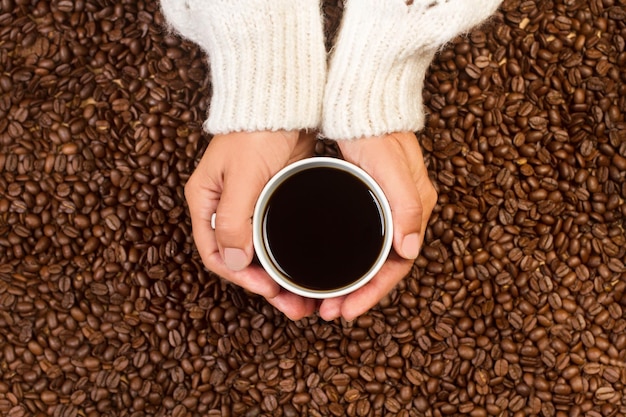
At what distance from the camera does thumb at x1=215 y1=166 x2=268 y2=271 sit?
1.18 metres

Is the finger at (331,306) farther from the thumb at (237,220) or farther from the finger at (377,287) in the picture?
the thumb at (237,220)

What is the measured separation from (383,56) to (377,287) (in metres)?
0.47

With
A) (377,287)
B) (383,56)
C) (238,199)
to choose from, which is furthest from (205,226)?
(383,56)

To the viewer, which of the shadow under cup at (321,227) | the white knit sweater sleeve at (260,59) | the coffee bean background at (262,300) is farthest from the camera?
the coffee bean background at (262,300)

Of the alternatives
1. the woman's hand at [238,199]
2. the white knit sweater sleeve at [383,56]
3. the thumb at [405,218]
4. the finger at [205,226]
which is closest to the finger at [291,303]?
the woman's hand at [238,199]

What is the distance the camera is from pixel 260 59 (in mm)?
1275

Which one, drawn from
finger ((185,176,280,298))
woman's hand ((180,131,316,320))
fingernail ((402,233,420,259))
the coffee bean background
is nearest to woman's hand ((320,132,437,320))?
fingernail ((402,233,420,259))

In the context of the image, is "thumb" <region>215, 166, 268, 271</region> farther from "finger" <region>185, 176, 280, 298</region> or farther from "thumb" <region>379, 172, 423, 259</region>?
"thumb" <region>379, 172, 423, 259</region>

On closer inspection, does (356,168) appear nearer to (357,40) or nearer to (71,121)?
(357,40)

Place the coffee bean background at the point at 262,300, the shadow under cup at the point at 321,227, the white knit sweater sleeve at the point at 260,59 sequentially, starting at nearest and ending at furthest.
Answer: the shadow under cup at the point at 321,227
the white knit sweater sleeve at the point at 260,59
the coffee bean background at the point at 262,300

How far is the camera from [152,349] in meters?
1.65

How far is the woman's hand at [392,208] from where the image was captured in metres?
1.19

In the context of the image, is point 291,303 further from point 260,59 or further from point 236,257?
point 260,59

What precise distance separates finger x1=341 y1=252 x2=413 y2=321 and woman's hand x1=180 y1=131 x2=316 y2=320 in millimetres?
112
